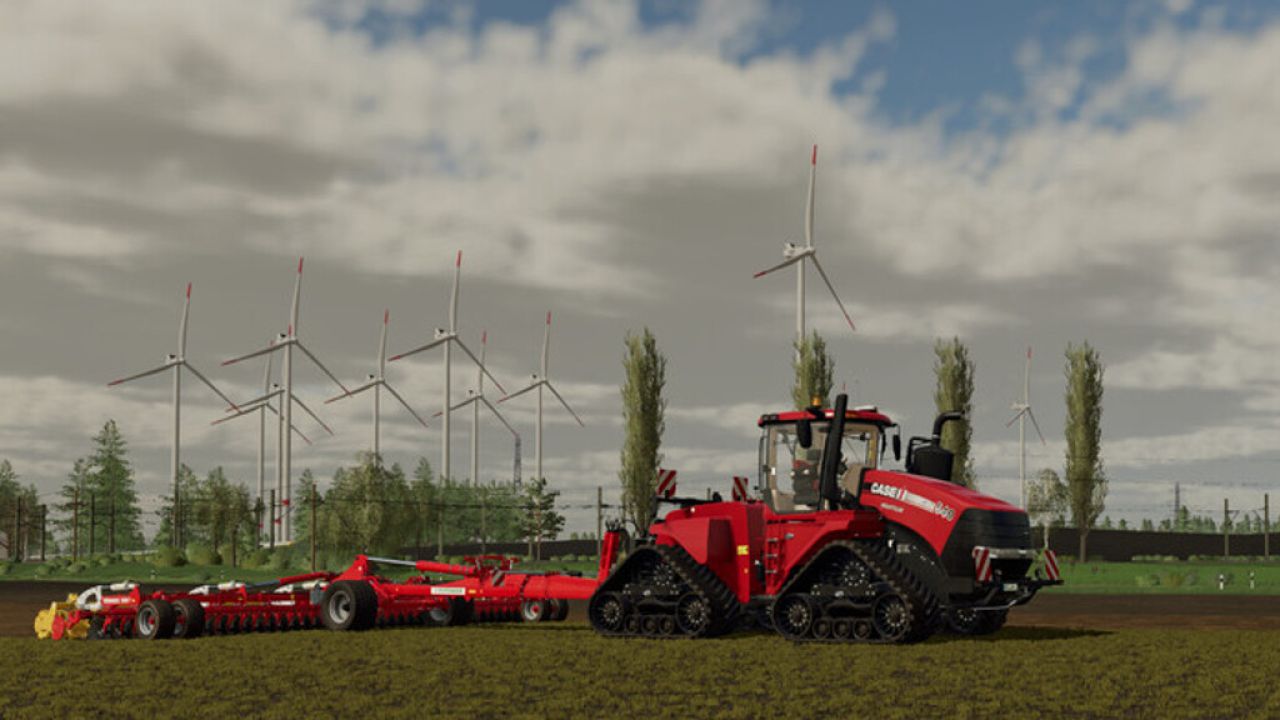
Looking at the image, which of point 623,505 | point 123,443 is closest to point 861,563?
point 623,505

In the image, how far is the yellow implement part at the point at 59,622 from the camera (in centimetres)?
1998

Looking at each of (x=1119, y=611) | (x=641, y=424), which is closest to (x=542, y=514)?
(x=641, y=424)

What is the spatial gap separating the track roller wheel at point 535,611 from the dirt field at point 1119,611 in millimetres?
1344

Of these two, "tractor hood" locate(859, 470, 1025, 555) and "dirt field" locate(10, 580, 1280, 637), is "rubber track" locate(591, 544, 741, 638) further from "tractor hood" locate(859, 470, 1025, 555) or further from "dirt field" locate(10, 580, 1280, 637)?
"dirt field" locate(10, 580, 1280, 637)

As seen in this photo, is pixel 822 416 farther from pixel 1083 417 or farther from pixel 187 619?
pixel 1083 417

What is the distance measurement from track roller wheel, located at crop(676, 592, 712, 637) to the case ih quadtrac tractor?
0.07 feet

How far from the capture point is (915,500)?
18.5m

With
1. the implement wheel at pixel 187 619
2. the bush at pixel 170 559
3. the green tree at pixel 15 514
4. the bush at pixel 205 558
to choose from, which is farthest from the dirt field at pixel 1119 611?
the green tree at pixel 15 514

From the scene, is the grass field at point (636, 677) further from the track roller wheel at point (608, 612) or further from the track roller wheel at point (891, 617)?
the track roller wheel at point (608, 612)

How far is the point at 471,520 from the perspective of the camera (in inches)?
3875

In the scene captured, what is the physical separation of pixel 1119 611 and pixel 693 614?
1332 centimetres

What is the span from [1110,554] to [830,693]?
61774 millimetres

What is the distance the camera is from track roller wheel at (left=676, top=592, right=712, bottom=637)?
63.1 ft

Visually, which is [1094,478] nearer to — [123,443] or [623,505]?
[623,505]
